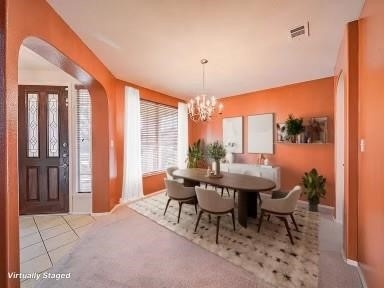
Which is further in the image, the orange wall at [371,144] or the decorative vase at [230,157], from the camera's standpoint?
the decorative vase at [230,157]

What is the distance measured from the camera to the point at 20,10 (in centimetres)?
160

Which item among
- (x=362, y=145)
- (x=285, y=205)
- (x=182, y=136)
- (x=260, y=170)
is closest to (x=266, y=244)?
(x=285, y=205)

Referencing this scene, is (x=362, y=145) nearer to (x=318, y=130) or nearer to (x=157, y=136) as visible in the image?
(x=318, y=130)

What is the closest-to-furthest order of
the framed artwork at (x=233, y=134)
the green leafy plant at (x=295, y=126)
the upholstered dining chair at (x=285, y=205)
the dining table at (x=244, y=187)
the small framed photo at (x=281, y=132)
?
the upholstered dining chair at (x=285, y=205)
the dining table at (x=244, y=187)
the green leafy plant at (x=295, y=126)
the small framed photo at (x=281, y=132)
the framed artwork at (x=233, y=134)

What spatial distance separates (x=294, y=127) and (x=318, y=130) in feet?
1.43

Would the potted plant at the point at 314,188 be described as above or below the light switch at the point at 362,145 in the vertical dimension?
below

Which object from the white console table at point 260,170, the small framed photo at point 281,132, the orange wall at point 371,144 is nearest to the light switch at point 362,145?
the orange wall at point 371,144

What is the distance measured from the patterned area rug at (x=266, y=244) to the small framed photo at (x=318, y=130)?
1391 millimetres

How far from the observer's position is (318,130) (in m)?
4.10

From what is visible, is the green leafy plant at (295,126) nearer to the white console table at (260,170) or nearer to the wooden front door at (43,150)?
the white console table at (260,170)

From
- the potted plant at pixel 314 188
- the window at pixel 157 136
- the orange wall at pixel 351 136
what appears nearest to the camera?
the orange wall at pixel 351 136

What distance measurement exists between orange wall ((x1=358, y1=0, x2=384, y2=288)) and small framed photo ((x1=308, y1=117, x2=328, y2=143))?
2.04 metres

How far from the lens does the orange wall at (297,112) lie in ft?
13.3

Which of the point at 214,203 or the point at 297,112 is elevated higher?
the point at 297,112
